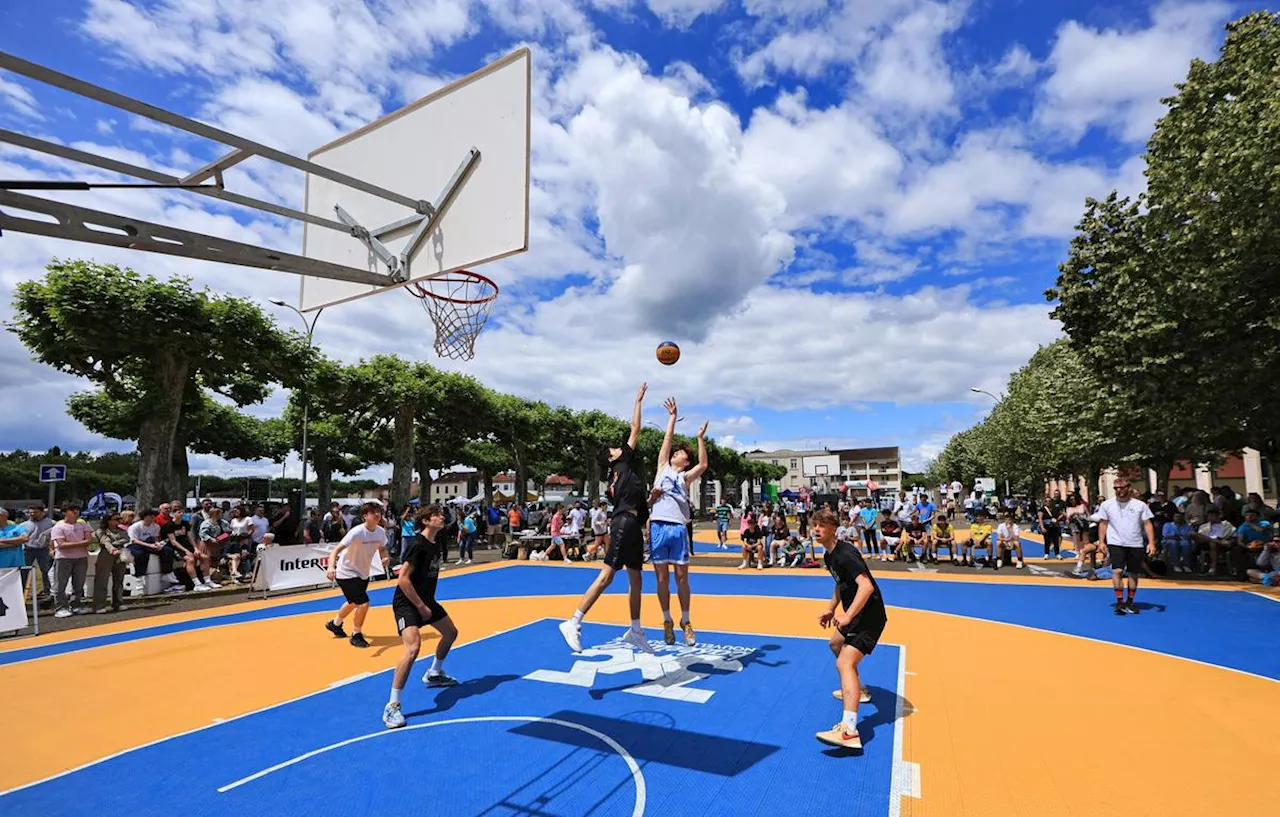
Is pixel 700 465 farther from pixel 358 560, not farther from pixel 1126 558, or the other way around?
pixel 1126 558

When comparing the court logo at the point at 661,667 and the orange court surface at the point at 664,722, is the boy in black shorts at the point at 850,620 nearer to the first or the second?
the orange court surface at the point at 664,722

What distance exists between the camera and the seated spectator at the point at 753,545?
1841 cm

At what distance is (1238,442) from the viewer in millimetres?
19672

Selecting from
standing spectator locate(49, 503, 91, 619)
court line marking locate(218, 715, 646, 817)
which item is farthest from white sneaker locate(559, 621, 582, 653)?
standing spectator locate(49, 503, 91, 619)

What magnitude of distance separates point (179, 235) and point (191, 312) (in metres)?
18.0

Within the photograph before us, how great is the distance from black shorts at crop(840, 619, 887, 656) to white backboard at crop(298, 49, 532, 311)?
407 centimetres

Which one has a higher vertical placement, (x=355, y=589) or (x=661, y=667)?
(x=355, y=589)

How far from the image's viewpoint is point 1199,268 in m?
12.8

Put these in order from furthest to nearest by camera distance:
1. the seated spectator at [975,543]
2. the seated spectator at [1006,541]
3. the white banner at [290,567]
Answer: the seated spectator at [975,543], the seated spectator at [1006,541], the white banner at [290,567]

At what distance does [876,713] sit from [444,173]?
6.28m

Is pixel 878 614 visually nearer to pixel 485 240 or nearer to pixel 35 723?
pixel 485 240

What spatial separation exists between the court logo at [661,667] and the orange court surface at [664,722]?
44 millimetres

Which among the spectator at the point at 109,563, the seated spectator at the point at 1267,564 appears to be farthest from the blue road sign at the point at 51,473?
the seated spectator at the point at 1267,564

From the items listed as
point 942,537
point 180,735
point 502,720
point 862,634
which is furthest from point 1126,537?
point 180,735
